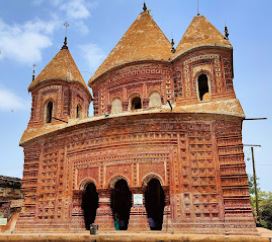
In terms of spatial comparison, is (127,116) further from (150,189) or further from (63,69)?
(63,69)

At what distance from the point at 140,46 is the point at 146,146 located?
667 centimetres

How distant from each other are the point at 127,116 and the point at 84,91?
20.2 feet

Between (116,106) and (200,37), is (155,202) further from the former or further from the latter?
(200,37)

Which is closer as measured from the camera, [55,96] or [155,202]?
[155,202]

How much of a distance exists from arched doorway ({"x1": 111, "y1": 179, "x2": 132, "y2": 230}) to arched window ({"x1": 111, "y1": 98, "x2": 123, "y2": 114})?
383 centimetres

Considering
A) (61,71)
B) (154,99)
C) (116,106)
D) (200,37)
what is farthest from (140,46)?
(61,71)

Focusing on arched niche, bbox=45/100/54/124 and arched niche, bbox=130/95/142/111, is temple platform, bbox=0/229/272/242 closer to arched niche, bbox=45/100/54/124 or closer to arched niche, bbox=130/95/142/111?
arched niche, bbox=45/100/54/124

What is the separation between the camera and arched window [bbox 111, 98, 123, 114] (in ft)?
52.9

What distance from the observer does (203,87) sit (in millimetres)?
13812

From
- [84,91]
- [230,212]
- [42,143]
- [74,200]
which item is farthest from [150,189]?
[84,91]

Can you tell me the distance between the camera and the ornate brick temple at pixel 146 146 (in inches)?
445

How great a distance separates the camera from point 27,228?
45.7 feet

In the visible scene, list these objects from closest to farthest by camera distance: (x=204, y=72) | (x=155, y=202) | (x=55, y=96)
A: (x=204, y=72)
(x=155, y=202)
(x=55, y=96)

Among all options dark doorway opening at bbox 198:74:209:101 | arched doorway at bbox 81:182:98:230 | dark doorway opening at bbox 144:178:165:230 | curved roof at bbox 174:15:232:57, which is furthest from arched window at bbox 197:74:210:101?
arched doorway at bbox 81:182:98:230
